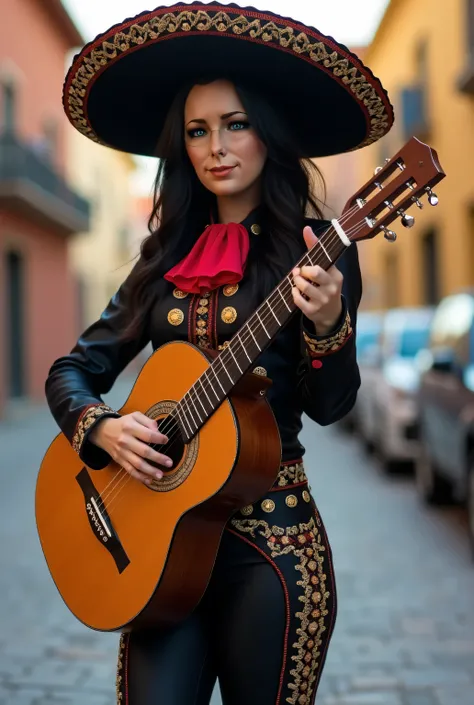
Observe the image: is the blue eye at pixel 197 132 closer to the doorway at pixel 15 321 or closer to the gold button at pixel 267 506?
the gold button at pixel 267 506

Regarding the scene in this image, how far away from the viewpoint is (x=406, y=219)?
1.67 meters

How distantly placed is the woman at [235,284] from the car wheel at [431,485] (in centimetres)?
561

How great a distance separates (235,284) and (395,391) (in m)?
7.34

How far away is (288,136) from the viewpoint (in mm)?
2191

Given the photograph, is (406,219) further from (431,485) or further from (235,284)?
(431,485)

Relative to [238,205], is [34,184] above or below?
above

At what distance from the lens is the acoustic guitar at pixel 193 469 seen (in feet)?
5.62

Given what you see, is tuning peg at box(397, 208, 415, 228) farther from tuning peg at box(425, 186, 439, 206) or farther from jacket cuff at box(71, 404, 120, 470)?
jacket cuff at box(71, 404, 120, 470)

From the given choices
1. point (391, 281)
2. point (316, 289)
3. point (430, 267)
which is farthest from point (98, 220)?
point (316, 289)

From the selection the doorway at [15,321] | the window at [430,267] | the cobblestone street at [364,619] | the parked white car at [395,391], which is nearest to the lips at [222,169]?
the cobblestone street at [364,619]

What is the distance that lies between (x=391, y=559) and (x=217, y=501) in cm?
440

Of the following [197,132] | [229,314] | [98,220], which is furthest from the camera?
[98,220]

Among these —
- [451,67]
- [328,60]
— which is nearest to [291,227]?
[328,60]

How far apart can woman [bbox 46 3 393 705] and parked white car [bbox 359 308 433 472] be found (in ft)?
20.1
